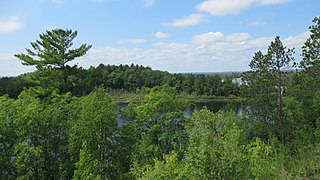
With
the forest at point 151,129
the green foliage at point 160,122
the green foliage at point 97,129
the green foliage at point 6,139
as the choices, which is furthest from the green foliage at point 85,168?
the green foliage at point 6,139

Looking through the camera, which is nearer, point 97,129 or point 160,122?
point 97,129

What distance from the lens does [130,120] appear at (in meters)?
13.5

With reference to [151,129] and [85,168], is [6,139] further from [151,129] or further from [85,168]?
[151,129]

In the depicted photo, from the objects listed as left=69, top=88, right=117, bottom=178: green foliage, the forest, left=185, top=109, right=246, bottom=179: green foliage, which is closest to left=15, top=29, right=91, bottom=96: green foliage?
the forest

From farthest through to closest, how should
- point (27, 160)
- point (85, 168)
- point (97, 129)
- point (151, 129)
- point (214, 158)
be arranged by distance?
point (151, 129) → point (97, 129) → point (27, 160) → point (85, 168) → point (214, 158)

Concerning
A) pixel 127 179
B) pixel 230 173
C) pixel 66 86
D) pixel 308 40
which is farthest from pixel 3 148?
pixel 308 40

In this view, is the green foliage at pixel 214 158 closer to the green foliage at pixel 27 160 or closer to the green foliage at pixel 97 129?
the green foliage at pixel 97 129

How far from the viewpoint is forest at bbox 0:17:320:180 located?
726cm

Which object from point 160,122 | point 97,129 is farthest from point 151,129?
point 97,129

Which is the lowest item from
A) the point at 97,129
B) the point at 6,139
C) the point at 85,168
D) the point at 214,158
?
the point at 85,168

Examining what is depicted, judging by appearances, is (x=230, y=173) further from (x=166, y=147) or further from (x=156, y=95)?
(x=156, y=95)

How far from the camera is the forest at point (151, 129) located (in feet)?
23.8

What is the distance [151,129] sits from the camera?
12719mm

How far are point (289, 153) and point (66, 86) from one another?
15.0m
